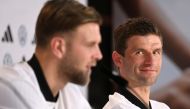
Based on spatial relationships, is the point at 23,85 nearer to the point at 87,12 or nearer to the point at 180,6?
the point at 87,12

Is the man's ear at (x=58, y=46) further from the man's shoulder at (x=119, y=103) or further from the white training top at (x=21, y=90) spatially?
the man's shoulder at (x=119, y=103)

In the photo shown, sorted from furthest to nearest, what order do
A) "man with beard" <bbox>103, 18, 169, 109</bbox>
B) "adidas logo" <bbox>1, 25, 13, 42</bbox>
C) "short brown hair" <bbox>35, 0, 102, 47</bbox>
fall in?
"adidas logo" <bbox>1, 25, 13, 42</bbox>, "man with beard" <bbox>103, 18, 169, 109</bbox>, "short brown hair" <bbox>35, 0, 102, 47</bbox>

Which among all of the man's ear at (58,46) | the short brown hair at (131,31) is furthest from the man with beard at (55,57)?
the short brown hair at (131,31)

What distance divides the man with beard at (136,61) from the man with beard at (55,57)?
5.3 inches

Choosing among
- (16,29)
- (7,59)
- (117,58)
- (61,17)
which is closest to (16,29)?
(16,29)

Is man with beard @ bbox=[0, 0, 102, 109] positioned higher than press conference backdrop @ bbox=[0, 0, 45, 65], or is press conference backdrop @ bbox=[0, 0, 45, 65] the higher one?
man with beard @ bbox=[0, 0, 102, 109]

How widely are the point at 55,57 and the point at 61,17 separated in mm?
92

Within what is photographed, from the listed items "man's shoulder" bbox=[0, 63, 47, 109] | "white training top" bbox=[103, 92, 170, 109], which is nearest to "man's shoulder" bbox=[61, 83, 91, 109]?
"white training top" bbox=[103, 92, 170, 109]

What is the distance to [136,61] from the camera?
1.13 m

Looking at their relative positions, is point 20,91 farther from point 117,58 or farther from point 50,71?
point 117,58

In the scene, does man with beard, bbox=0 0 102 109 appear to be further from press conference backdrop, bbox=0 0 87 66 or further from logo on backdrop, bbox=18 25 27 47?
logo on backdrop, bbox=18 25 27 47

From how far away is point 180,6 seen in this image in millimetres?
2668

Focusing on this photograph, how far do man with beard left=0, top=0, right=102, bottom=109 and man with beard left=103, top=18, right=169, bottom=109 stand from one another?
14 centimetres

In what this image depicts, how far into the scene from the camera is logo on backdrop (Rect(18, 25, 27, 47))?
1868 mm
